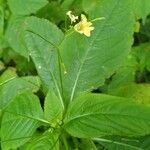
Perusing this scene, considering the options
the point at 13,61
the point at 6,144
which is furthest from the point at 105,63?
the point at 13,61

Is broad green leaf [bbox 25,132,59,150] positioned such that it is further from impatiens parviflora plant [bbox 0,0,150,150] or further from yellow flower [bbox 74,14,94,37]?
yellow flower [bbox 74,14,94,37]

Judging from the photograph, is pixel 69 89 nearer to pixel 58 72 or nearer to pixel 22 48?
pixel 58 72

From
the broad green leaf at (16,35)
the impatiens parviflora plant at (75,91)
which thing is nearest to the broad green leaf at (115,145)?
the impatiens parviflora plant at (75,91)

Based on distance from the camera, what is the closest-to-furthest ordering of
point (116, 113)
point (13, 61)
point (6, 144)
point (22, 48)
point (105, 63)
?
point (116, 113)
point (6, 144)
point (105, 63)
point (22, 48)
point (13, 61)

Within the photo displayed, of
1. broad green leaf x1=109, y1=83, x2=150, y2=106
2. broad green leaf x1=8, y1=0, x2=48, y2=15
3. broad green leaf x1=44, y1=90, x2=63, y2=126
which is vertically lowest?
broad green leaf x1=109, y1=83, x2=150, y2=106

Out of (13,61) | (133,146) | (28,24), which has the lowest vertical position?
(133,146)

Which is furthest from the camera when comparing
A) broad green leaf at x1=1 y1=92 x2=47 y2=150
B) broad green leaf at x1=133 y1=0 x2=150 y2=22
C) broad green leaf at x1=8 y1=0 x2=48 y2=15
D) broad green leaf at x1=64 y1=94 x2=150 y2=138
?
broad green leaf at x1=8 y1=0 x2=48 y2=15

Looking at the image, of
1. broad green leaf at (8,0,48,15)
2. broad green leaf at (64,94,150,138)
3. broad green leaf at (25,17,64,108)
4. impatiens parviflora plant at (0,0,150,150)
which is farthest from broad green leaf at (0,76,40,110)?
broad green leaf at (64,94,150,138)
